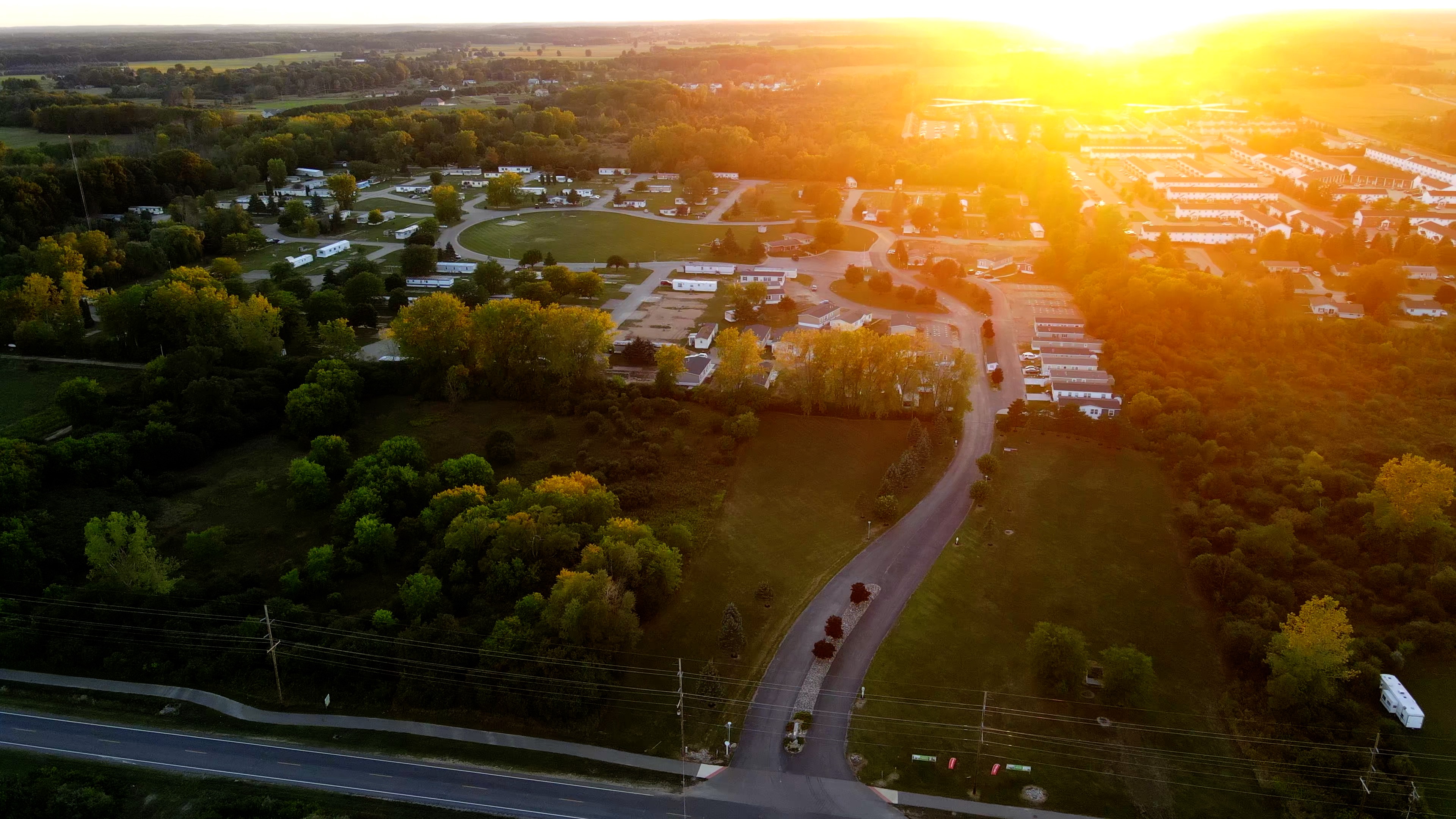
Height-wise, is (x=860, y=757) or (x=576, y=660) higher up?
(x=576, y=660)

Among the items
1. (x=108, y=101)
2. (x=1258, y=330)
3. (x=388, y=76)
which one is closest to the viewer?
(x=1258, y=330)

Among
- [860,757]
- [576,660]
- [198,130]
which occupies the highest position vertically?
[198,130]

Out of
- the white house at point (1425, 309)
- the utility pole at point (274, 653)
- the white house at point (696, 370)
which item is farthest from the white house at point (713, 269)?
the white house at point (1425, 309)

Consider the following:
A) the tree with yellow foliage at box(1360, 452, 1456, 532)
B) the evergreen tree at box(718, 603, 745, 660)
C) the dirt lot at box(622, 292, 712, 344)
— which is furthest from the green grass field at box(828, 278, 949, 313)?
the evergreen tree at box(718, 603, 745, 660)

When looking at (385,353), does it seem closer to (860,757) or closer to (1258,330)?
(860,757)

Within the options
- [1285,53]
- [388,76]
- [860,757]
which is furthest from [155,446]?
[1285,53]

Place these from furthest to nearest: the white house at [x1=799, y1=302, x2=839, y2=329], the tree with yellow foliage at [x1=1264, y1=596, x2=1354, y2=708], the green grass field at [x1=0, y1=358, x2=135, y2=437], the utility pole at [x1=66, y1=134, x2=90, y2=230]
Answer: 1. the utility pole at [x1=66, y1=134, x2=90, y2=230]
2. the white house at [x1=799, y1=302, x2=839, y2=329]
3. the green grass field at [x1=0, y1=358, x2=135, y2=437]
4. the tree with yellow foliage at [x1=1264, y1=596, x2=1354, y2=708]

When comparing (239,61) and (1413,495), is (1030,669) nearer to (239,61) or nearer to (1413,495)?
(1413,495)

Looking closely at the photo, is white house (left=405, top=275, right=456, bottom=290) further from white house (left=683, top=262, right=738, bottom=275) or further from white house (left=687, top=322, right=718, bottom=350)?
white house (left=687, top=322, right=718, bottom=350)
